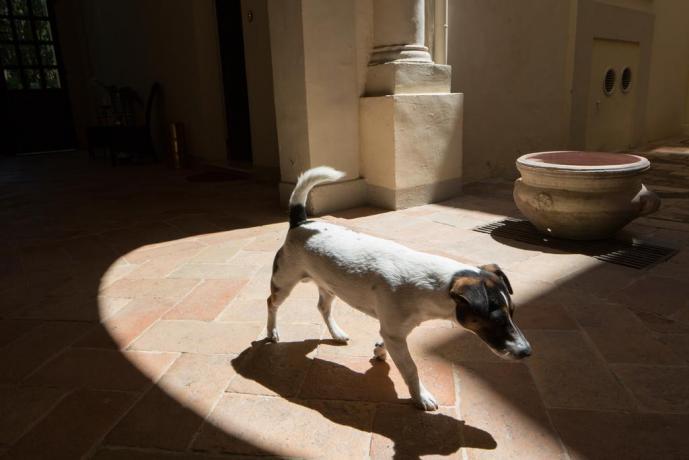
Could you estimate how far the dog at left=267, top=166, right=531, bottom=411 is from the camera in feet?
4.84

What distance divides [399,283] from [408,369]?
353 mm

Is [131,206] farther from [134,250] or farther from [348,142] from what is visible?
[348,142]

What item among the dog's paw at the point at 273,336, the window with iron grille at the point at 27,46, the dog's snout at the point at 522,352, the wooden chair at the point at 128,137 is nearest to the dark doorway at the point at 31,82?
the window with iron grille at the point at 27,46

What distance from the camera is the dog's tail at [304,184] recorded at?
2.04m

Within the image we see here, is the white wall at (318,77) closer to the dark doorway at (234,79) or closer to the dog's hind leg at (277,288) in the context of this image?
the dog's hind leg at (277,288)

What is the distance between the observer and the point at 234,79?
322 inches

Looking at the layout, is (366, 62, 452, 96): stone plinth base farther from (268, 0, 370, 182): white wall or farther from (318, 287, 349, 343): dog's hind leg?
(318, 287, 349, 343): dog's hind leg

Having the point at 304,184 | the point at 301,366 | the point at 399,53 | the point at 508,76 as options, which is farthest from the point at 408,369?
the point at 508,76

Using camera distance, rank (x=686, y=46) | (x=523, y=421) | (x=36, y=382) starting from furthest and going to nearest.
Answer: (x=686, y=46) < (x=36, y=382) < (x=523, y=421)

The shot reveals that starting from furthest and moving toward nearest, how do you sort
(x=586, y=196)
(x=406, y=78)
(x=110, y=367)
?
(x=406, y=78) < (x=586, y=196) < (x=110, y=367)

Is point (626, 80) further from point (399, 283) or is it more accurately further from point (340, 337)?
point (399, 283)

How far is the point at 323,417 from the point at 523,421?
2.41 feet

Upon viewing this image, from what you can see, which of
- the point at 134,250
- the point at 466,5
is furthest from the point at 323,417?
the point at 466,5

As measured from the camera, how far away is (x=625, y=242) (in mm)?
3666
